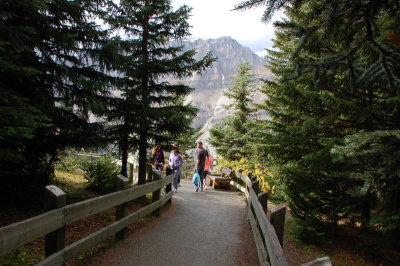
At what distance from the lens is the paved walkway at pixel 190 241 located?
4.93 metres

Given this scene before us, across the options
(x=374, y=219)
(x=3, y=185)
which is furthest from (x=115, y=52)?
(x=374, y=219)

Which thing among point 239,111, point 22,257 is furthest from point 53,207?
point 239,111

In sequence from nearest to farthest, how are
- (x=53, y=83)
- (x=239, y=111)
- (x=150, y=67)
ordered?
(x=53, y=83), (x=150, y=67), (x=239, y=111)

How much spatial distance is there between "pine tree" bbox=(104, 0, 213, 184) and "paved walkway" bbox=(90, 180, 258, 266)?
2936mm

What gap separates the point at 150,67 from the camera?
10.0 meters

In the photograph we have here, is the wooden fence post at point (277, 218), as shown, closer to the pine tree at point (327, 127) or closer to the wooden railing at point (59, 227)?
the pine tree at point (327, 127)

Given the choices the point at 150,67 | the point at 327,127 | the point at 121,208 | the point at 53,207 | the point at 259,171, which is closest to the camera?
the point at 53,207

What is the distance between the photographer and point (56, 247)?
358 cm

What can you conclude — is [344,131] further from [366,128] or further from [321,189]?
[321,189]

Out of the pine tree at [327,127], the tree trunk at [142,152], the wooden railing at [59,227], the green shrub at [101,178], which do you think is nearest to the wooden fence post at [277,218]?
the pine tree at [327,127]

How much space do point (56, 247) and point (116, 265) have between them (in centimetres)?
125

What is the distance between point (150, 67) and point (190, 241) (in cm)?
629

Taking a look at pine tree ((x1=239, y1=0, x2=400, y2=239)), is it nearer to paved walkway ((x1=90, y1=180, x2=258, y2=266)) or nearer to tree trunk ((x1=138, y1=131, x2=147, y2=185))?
paved walkway ((x1=90, y1=180, x2=258, y2=266))

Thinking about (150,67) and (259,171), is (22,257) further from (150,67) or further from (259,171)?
(259,171)
